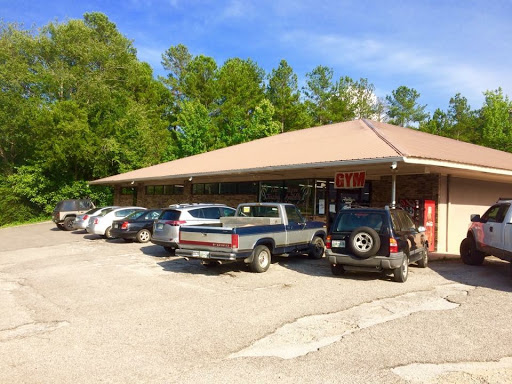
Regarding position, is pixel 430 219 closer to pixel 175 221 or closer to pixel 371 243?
pixel 371 243

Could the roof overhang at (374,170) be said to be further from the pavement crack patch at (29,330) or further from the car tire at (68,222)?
the pavement crack patch at (29,330)

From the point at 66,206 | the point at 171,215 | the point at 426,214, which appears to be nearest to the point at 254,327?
the point at 171,215

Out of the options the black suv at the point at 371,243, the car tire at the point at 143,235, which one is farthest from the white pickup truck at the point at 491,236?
the car tire at the point at 143,235

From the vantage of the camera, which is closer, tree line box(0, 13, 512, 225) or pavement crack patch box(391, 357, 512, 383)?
pavement crack patch box(391, 357, 512, 383)

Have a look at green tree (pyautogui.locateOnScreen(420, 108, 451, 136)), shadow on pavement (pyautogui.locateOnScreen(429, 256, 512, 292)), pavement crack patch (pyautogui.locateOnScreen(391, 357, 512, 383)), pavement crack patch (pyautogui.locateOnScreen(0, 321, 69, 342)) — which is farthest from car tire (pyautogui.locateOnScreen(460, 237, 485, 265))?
green tree (pyautogui.locateOnScreen(420, 108, 451, 136))

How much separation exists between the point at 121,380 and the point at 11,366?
1.42 m

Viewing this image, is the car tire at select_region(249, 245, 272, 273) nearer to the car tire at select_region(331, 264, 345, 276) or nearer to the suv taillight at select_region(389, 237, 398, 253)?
the car tire at select_region(331, 264, 345, 276)

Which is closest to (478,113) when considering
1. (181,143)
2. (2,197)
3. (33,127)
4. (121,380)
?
(181,143)

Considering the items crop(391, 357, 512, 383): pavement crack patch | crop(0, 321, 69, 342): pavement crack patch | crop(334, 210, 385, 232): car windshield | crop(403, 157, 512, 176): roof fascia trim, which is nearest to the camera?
crop(391, 357, 512, 383): pavement crack patch

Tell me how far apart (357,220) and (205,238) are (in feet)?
12.0

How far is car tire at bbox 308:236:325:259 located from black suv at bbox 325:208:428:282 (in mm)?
2461

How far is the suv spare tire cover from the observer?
335 inches

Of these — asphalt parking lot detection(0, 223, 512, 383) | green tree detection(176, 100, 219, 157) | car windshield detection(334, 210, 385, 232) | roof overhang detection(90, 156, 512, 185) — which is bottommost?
asphalt parking lot detection(0, 223, 512, 383)

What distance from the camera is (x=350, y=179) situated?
14242mm
